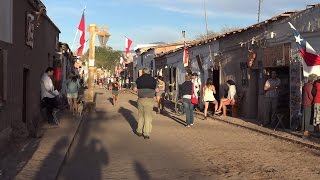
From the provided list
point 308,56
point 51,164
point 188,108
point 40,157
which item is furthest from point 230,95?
point 51,164

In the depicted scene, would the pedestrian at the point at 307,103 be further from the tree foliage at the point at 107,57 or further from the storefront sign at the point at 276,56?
the tree foliage at the point at 107,57

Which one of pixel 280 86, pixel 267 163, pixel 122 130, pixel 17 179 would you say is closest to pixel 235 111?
pixel 280 86

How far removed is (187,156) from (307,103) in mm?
4369

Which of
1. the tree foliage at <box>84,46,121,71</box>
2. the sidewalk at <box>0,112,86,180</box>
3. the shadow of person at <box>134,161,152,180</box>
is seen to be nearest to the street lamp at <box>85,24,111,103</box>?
the sidewalk at <box>0,112,86,180</box>

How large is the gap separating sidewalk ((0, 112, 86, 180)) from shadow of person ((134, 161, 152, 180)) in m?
1.28

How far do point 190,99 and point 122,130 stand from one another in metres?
2.48

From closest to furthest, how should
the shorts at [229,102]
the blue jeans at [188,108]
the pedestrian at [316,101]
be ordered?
1. the pedestrian at [316,101]
2. the blue jeans at [188,108]
3. the shorts at [229,102]

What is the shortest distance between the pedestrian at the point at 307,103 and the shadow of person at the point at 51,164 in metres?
6.06

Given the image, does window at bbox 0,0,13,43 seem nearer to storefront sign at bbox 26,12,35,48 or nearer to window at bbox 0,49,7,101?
window at bbox 0,49,7,101

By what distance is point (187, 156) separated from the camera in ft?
33.1

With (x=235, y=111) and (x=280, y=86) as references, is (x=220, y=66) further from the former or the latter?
(x=280, y=86)

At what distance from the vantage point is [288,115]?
1565 centimetres

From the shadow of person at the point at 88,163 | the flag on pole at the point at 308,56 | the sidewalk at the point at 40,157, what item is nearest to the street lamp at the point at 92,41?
the sidewalk at the point at 40,157

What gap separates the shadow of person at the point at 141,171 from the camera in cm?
796
